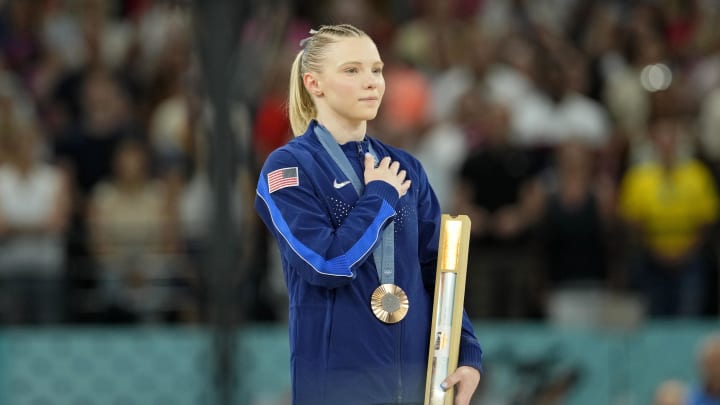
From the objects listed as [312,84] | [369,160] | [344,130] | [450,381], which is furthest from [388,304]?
[312,84]

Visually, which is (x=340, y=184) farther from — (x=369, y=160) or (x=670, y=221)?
(x=670, y=221)

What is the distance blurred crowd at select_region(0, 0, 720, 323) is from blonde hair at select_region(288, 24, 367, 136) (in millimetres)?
4832

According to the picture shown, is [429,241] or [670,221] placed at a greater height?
[429,241]

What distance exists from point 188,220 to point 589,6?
479cm

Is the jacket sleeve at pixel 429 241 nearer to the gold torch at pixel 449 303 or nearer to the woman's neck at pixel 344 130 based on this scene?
the gold torch at pixel 449 303

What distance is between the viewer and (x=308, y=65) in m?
4.19

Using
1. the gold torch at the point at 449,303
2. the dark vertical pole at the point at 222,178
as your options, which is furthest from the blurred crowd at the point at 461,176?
the gold torch at the point at 449,303

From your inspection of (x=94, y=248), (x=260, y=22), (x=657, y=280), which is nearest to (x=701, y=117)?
(x=657, y=280)

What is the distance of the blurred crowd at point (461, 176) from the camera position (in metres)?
10.4

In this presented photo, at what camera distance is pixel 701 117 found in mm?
11711

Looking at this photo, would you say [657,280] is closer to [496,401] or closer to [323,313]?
[496,401]

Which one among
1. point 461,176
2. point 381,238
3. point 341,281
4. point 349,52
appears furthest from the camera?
point 461,176

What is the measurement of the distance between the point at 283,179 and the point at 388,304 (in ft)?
1.49

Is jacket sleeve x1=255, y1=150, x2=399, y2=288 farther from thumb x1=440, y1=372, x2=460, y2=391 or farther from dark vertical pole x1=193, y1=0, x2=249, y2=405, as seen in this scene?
dark vertical pole x1=193, y1=0, x2=249, y2=405
